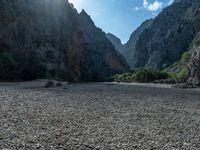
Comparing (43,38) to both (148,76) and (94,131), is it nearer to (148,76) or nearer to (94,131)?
(148,76)

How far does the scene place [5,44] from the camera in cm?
8162

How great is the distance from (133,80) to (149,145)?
120382mm

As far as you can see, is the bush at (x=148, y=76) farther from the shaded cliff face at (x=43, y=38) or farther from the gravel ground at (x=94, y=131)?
the gravel ground at (x=94, y=131)

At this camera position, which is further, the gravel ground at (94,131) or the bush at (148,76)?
the bush at (148,76)

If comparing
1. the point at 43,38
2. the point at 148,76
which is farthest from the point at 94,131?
Result: the point at 148,76

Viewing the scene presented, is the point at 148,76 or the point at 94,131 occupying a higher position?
the point at 148,76

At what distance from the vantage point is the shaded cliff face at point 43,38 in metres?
82.4

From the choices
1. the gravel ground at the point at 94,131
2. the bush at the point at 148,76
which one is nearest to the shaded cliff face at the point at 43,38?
the bush at the point at 148,76

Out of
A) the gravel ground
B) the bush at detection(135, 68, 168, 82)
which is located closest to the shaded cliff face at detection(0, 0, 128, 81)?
the bush at detection(135, 68, 168, 82)

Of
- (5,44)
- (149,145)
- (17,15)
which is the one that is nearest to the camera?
(149,145)

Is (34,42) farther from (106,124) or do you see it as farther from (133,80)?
(106,124)

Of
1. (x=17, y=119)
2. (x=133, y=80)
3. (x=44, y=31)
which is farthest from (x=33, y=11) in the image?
(x=17, y=119)

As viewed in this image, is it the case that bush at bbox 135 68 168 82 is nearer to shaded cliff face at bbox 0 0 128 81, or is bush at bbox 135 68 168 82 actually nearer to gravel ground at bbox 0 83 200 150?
shaded cliff face at bbox 0 0 128 81

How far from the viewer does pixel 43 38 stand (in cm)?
10106
